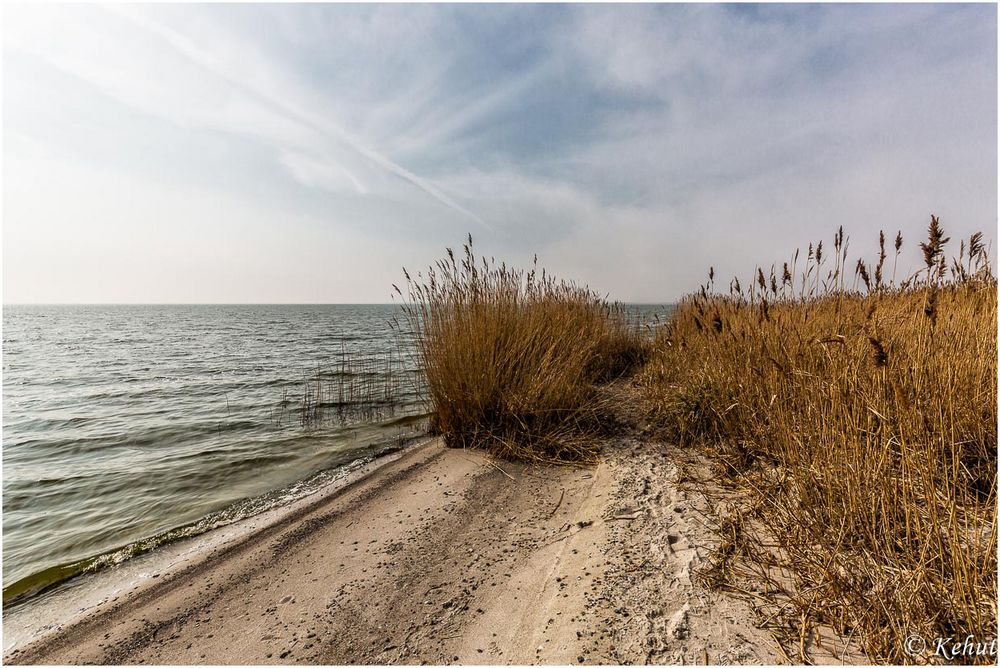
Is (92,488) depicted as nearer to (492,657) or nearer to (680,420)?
(492,657)

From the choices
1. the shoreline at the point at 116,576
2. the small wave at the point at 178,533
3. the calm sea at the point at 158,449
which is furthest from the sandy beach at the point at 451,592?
the calm sea at the point at 158,449

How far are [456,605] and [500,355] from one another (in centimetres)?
255

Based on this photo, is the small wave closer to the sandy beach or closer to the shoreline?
the shoreline

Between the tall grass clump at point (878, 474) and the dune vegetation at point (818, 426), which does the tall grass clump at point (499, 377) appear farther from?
the tall grass clump at point (878, 474)

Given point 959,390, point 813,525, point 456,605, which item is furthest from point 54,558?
point 959,390

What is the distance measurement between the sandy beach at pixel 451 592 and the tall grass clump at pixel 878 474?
0.31 metres

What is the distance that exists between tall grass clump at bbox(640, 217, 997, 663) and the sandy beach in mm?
309

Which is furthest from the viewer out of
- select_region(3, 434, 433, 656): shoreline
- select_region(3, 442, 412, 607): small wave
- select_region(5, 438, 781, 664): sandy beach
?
select_region(3, 442, 412, 607): small wave

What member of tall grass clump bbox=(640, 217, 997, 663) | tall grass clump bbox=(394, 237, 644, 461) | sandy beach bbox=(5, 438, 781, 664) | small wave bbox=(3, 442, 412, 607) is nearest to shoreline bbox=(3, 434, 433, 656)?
small wave bbox=(3, 442, 412, 607)

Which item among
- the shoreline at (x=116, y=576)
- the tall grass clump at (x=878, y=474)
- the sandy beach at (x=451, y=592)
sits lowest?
the shoreline at (x=116, y=576)

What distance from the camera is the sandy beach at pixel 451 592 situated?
162 cm

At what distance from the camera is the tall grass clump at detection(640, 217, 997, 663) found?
132cm

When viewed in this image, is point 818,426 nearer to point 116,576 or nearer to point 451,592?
point 451,592

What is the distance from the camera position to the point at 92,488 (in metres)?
3.84
